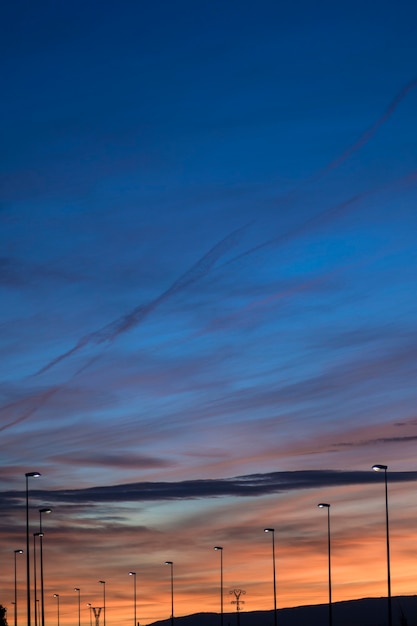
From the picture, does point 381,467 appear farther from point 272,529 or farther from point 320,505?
point 272,529

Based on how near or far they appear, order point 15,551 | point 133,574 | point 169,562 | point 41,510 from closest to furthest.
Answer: point 41,510
point 15,551
point 169,562
point 133,574

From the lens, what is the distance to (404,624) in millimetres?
83562

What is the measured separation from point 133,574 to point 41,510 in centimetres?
9424

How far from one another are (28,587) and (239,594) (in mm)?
116007

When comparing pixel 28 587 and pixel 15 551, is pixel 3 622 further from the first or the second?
pixel 28 587

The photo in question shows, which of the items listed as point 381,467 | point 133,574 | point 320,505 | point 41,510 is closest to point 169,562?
point 133,574

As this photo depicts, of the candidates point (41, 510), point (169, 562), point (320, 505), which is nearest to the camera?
point (41, 510)

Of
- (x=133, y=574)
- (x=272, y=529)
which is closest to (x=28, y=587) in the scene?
(x=272, y=529)

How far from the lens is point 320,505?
105 meters

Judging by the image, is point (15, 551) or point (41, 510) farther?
point (15, 551)

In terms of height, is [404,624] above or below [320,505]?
below

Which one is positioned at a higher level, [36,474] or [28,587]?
[36,474]

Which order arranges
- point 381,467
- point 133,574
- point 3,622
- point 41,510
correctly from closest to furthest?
point 381,467 → point 41,510 → point 3,622 → point 133,574

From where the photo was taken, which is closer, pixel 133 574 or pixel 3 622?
pixel 3 622
